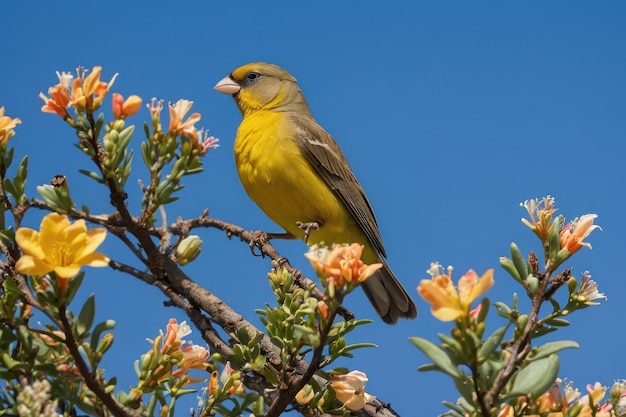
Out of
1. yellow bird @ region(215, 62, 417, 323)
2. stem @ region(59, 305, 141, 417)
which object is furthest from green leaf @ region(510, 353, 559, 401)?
yellow bird @ region(215, 62, 417, 323)

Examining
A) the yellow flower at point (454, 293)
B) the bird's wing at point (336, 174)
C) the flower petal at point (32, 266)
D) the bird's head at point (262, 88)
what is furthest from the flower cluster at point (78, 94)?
the bird's head at point (262, 88)

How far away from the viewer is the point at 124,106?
6.98ft

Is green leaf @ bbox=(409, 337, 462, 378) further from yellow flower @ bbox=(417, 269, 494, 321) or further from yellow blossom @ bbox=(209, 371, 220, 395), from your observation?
yellow blossom @ bbox=(209, 371, 220, 395)

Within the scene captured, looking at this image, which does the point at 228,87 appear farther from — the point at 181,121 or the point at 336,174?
the point at 181,121

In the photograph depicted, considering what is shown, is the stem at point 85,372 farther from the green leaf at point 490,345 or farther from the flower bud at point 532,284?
the flower bud at point 532,284

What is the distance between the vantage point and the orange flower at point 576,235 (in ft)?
6.93

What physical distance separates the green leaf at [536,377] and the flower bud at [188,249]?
38.7 inches

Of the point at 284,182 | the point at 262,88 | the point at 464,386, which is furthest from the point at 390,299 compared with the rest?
the point at 464,386

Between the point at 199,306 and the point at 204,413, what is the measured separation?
34 centimetres

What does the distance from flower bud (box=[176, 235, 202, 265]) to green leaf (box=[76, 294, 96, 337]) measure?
49 centimetres

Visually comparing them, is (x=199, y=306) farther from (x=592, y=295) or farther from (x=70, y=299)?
(x=592, y=295)

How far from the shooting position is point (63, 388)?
71.9 inches

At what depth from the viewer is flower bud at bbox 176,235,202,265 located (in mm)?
2293

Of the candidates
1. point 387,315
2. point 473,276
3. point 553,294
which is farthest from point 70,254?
point 387,315
